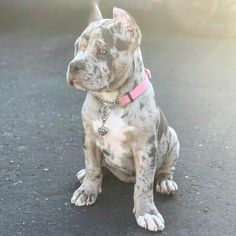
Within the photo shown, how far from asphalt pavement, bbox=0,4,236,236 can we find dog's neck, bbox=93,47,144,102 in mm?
790

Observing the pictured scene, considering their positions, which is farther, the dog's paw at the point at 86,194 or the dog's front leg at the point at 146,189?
the dog's paw at the point at 86,194

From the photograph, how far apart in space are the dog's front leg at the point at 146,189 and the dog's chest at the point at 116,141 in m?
0.08

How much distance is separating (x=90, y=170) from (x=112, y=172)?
0.25m

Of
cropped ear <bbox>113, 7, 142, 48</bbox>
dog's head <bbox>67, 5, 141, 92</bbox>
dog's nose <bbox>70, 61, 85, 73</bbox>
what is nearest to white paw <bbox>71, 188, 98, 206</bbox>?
dog's head <bbox>67, 5, 141, 92</bbox>

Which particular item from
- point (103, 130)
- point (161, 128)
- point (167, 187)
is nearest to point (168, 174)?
point (167, 187)

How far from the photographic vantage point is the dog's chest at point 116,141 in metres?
3.57

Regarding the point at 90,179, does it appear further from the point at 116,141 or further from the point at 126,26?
the point at 126,26

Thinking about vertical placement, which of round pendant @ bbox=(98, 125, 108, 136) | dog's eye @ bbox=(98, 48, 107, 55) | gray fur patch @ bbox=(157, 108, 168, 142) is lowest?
gray fur patch @ bbox=(157, 108, 168, 142)

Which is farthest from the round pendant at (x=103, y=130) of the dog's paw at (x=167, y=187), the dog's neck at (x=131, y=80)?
the dog's paw at (x=167, y=187)

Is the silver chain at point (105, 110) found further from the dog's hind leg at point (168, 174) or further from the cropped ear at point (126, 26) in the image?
the dog's hind leg at point (168, 174)

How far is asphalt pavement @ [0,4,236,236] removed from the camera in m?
3.73

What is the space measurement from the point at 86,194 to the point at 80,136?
117 centimetres

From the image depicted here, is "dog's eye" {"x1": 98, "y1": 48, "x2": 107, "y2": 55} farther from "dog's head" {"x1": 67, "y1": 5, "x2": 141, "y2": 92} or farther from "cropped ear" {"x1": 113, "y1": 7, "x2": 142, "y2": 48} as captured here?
"cropped ear" {"x1": 113, "y1": 7, "x2": 142, "y2": 48}

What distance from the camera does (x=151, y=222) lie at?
11.8 ft
